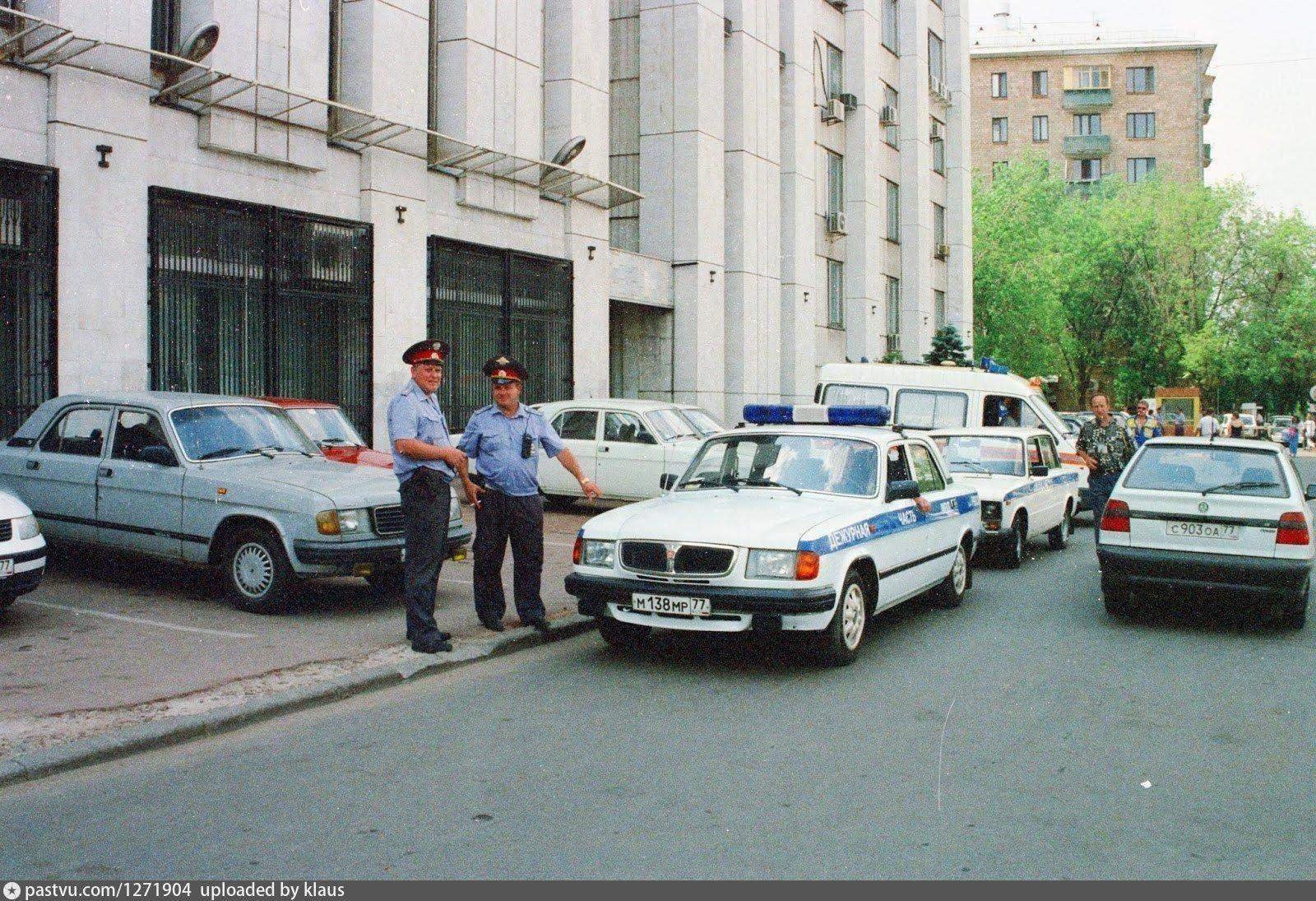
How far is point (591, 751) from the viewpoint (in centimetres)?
563

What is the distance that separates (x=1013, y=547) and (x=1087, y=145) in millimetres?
68501

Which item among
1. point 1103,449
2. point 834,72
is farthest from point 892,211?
point 1103,449

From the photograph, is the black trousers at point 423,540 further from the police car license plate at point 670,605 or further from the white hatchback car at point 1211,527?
the white hatchback car at point 1211,527

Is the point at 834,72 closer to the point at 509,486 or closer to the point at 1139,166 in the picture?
the point at 509,486

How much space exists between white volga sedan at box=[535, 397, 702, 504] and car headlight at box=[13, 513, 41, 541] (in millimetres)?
8896

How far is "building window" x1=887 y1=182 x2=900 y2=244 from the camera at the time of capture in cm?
3591

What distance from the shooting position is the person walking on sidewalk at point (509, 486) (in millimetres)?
8250

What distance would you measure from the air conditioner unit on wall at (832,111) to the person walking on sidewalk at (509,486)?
81.2 ft

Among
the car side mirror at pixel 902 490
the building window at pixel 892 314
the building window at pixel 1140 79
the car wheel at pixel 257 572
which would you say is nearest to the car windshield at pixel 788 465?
the car side mirror at pixel 902 490

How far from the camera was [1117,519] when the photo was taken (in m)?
9.34

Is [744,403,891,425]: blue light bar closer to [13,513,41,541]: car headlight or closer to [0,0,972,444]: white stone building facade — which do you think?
[13,513,41,541]: car headlight

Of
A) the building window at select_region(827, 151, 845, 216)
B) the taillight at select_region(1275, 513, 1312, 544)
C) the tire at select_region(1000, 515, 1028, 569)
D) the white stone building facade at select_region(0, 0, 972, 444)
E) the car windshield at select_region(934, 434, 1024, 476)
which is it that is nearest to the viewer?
the taillight at select_region(1275, 513, 1312, 544)

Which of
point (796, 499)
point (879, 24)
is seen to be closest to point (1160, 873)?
point (796, 499)

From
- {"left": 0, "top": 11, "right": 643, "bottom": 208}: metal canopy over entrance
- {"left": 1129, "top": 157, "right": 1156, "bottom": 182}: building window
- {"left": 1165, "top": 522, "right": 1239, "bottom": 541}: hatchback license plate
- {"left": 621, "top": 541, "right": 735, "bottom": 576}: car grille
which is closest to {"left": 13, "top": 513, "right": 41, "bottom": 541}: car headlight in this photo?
{"left": 621, "top": 541, "right": 735, "bottom": 576}: car grille
